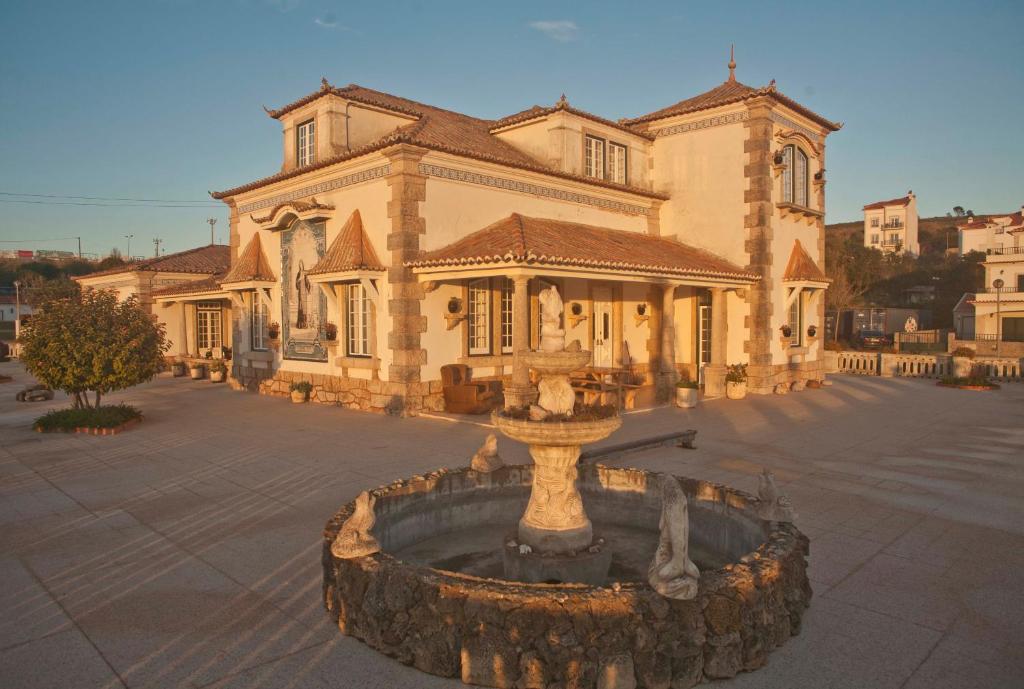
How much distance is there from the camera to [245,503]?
311 inches

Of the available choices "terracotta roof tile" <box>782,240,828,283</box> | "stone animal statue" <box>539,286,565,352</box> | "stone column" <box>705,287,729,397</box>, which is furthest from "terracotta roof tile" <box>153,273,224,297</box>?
"stone animal statue" <box>539,286,565,352</box>

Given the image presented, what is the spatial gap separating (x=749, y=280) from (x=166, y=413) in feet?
47.9

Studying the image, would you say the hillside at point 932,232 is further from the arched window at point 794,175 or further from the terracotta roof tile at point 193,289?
the terracotta roof tile at point 193,289

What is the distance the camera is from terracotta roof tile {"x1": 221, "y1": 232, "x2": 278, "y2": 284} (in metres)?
18.2

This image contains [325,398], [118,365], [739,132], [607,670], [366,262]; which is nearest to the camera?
[607,670]

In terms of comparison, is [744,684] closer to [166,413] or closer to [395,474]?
[395,474]

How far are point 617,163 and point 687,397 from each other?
24.4 feet

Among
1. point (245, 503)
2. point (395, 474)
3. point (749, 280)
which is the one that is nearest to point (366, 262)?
point (395, 474)

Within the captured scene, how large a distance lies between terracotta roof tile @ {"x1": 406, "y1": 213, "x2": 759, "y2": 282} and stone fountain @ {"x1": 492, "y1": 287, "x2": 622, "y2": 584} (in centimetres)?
734

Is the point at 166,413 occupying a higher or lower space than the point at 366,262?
lower

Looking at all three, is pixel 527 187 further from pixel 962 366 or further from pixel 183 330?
pixel 183 330

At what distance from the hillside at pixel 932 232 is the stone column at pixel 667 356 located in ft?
200

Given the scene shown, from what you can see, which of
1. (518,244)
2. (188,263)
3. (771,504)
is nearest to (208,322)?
(188,263)

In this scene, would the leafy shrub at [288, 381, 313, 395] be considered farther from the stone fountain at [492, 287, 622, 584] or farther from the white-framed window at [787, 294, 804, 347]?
the white-framed window at [787, 294, 804, 347]
